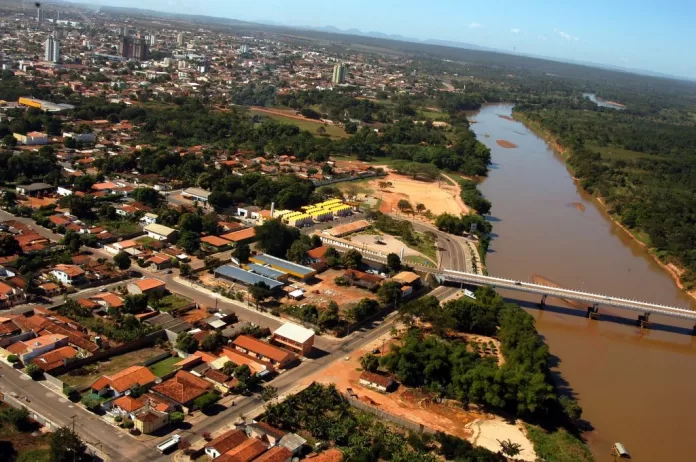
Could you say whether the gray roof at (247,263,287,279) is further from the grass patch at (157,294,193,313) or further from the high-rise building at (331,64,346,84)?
the high-rise building at (331,64,346,84)

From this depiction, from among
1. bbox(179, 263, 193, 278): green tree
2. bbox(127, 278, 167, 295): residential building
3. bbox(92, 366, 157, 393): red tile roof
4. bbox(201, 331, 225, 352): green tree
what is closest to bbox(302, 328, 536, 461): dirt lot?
bbox(201, 331, 225, 352): green tree

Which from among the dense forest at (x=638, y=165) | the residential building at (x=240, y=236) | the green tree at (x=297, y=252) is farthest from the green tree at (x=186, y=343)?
the dense forest at (x=638, y=165)

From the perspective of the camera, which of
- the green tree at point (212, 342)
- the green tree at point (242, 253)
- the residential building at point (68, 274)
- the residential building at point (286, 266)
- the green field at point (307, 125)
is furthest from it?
the green field at point (307, 125)

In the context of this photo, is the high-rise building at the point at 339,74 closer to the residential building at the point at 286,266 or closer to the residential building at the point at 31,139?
the residential building at the point at 31,139

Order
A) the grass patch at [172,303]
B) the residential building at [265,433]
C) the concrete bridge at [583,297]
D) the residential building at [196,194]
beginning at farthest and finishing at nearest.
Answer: the residential building at [196,194]
the concrete bridge at [583,297]
the grass patch at [172,303]
the residential building at [265,433]

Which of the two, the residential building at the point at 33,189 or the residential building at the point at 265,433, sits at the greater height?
the residential building at the point at 33,189

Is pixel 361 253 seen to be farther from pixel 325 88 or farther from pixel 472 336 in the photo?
pixel 325 88

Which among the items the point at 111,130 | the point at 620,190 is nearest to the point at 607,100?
the point at 620,190
